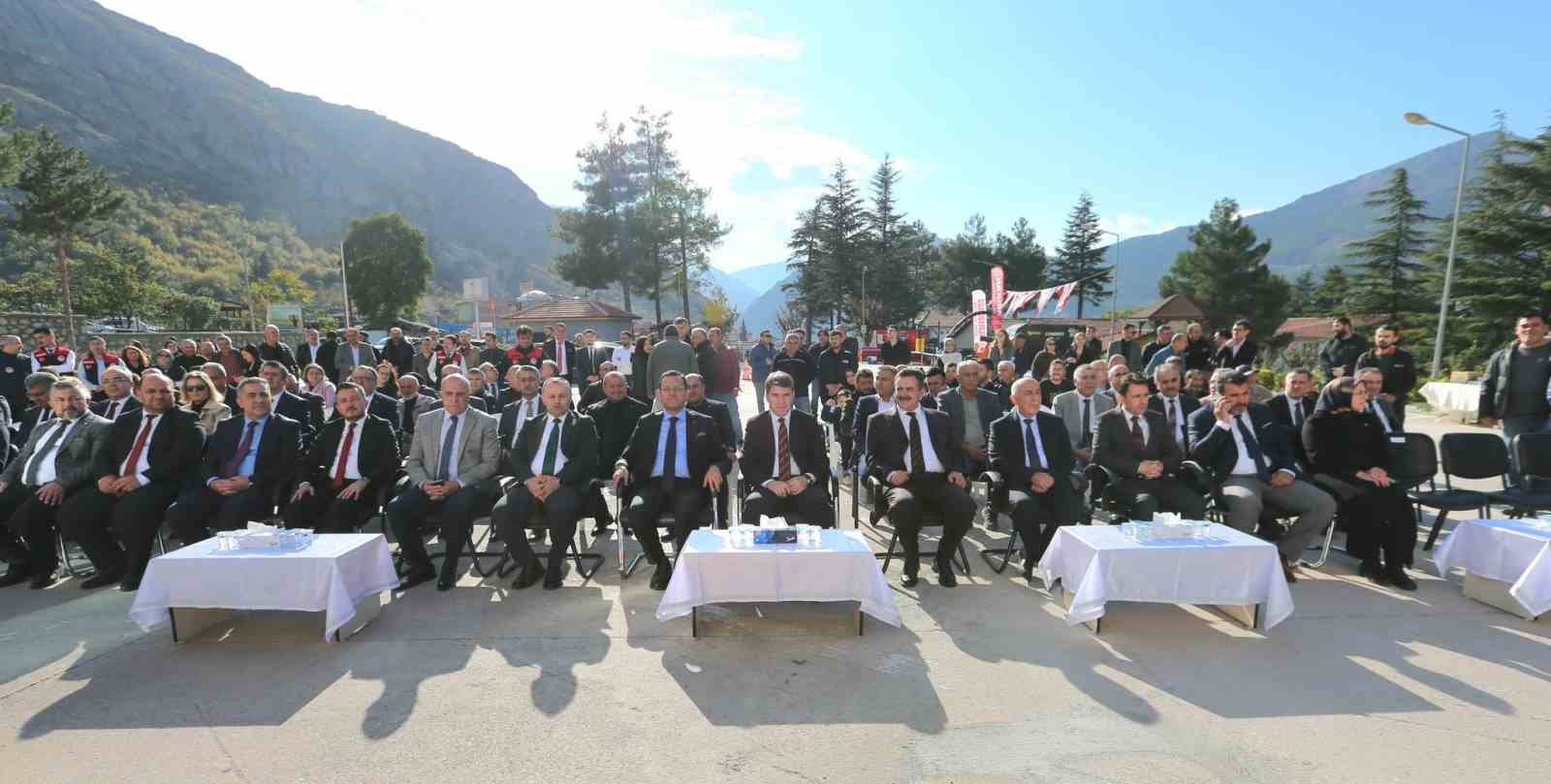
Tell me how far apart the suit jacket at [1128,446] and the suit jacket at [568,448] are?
3.50 m

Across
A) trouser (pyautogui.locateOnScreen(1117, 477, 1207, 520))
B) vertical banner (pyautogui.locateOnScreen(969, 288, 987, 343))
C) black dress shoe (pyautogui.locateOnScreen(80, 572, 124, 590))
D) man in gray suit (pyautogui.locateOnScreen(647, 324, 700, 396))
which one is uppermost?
vertical banner (pyautogui.locateOnScreen(969, 288, 987, 343))

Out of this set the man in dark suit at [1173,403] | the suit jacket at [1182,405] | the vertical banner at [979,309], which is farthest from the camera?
the vertical banner at [979,309]

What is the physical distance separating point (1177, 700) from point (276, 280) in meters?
66.0

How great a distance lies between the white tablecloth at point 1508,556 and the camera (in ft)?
12.6

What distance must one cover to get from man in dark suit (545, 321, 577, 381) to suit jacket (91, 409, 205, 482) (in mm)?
5502

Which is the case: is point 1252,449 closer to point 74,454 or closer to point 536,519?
point 536,519

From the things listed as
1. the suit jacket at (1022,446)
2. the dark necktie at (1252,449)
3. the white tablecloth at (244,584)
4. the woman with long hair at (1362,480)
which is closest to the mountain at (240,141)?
the suit jacket at (1022,446)

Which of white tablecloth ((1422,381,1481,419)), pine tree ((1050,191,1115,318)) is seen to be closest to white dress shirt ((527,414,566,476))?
white tablecloth ((1422,381,1481,419))

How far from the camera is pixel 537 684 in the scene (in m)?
3.32

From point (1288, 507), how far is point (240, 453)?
7.05 m

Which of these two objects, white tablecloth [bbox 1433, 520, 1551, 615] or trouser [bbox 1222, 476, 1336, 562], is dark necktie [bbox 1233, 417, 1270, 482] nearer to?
trouser [bbox 1222, 476, 1336, 562]

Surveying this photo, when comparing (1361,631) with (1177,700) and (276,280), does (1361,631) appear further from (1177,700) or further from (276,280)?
(276,280)

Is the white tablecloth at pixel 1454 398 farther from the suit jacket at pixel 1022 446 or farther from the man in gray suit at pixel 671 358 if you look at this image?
the man in gray suit at pixel 671 358

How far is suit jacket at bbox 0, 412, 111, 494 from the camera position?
15.9ft
